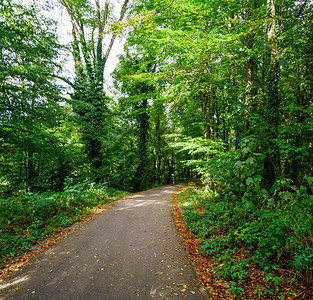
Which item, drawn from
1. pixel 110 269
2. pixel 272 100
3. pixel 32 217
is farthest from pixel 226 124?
pixel 32 217

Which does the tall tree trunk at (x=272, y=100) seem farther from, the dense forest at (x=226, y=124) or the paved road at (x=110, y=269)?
the paved road at (x=110, y=269)

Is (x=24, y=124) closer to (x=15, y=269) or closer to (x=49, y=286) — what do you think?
(x=15, y=269)

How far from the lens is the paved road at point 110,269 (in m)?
2.96

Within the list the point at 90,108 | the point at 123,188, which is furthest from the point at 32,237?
the point at 123,188

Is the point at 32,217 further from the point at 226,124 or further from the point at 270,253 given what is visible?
the point at 226,124

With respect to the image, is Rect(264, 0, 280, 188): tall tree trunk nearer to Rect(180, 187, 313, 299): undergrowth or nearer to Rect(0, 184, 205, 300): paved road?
Rect(180, 187, 313, 299): undergrowth

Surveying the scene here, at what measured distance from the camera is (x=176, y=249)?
4.38 metres

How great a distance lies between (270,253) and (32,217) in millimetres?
7490

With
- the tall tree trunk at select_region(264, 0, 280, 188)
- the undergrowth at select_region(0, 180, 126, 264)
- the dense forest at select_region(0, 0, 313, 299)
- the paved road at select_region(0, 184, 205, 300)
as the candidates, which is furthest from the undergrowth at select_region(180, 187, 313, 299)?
the undergrowth at select_region(0, 180, 126, 264)

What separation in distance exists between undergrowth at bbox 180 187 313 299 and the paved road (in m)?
0.79

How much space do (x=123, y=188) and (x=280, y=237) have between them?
42.6 feet

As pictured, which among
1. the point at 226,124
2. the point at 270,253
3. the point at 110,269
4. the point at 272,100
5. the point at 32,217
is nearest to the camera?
the point at 270,253

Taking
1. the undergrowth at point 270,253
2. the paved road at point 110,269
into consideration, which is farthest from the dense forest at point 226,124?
the paved road at point 110,269

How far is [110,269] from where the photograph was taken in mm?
3598
